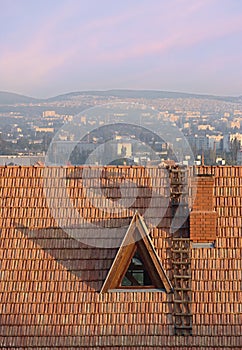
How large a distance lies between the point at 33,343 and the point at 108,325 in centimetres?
147

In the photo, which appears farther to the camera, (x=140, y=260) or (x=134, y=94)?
(x=134, y=94)

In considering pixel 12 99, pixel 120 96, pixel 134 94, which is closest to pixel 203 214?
pixel 120 96

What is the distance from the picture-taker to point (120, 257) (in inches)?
439

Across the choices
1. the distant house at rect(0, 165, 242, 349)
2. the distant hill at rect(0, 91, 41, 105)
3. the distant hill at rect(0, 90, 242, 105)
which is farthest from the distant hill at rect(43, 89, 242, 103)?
the distant house at rect(0, 165, 242, 349)

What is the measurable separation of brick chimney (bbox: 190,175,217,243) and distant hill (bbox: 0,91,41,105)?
62405mm

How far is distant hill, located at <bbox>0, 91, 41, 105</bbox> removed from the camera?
77.5 metres

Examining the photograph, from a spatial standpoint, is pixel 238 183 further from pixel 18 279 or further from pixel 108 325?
pixel 18 279

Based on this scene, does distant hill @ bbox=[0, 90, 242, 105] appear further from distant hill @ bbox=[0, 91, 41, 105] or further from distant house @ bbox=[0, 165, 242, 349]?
distant house @ bbox=[0, 165, 242, 349]

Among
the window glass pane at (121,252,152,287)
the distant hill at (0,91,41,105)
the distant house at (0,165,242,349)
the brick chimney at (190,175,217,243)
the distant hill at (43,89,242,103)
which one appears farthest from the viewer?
the distant hill at (0,91,41,105)

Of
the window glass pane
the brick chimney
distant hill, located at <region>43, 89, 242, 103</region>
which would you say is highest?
distant hill, located at <region>43, 89, 242, 103</region>

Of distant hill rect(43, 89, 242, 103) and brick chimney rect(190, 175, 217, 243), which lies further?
distant hill rect(43, 89, 242, 103)

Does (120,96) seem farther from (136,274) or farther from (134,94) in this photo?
(136,274)

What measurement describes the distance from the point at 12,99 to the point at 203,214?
2894 inches

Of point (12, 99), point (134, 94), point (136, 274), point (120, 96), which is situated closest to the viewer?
point (136, 274)
